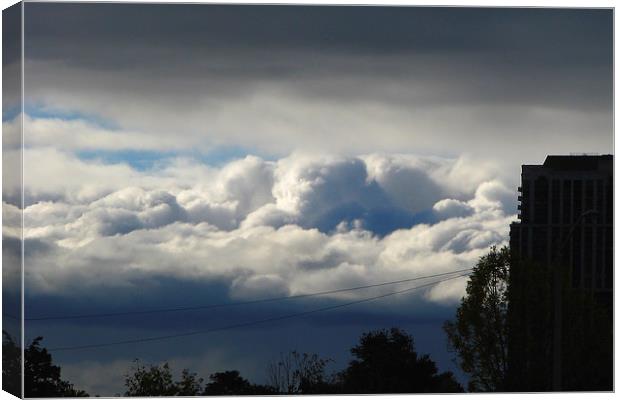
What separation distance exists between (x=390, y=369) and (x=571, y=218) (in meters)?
5.06

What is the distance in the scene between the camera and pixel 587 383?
25.2m

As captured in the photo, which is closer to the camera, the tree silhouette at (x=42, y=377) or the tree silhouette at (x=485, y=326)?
the tree silhouette at (x=42, y=377)

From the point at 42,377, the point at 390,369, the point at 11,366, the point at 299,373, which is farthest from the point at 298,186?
the point at 11,366

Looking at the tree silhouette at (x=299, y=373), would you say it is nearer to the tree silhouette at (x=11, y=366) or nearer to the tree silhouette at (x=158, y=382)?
the tree silhouette at (x=158, y=382)

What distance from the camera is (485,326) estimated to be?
29.5m

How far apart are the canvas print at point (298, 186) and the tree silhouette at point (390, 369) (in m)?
0.10

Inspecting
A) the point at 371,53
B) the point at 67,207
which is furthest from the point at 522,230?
the point at 67,207

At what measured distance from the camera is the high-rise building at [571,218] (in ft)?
83.7

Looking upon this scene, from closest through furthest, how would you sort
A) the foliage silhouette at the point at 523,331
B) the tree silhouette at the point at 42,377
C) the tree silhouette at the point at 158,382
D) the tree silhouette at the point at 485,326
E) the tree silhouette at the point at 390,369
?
1. the tree silhouette at the point at 42,377
2. the tree silhouette at the point at 158,382
3. the foliage silhouette at the point at 523,331
4. the tree silhouette at the point at 390,369
5. the tree silhouette at the point at 485,326

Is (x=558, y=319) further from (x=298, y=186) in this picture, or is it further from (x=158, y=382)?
(x=158, y=382)

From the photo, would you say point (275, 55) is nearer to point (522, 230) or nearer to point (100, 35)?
point (100, 35)

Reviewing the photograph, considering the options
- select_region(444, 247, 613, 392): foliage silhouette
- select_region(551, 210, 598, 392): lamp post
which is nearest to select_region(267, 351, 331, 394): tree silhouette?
select_region(444, 247, 613, 392): foliage silhouette

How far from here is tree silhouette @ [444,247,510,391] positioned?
27594 millimetres

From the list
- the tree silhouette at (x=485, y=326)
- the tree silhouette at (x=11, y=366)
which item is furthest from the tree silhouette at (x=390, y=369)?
the tree silhouette at (x=11, y=366)
